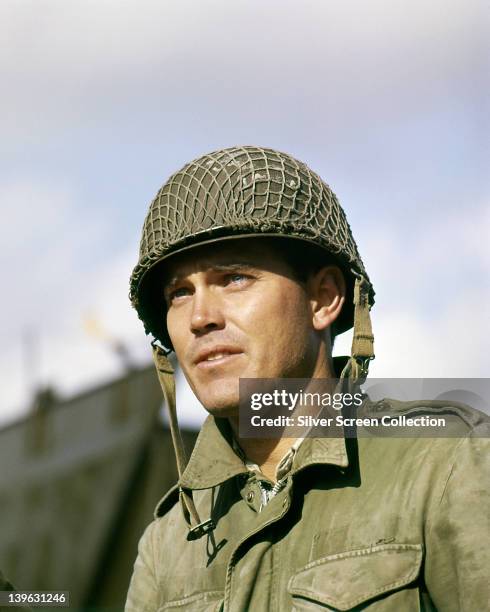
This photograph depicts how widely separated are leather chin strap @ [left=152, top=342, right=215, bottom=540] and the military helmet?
434mm

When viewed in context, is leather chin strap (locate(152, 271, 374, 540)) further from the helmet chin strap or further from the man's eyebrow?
the man's eyebrow

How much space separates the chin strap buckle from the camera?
4398 mm

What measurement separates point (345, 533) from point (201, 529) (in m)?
0.78

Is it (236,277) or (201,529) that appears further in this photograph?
(201,529)

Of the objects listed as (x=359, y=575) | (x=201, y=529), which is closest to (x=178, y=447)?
(x=201, y=529)

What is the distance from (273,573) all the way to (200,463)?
2.25 ft

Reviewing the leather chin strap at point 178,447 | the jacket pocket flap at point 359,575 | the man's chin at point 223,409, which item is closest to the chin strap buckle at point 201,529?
the leather chin strap at point 178,447

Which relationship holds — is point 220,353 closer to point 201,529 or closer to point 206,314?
point 206,314

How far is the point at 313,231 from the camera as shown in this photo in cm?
434

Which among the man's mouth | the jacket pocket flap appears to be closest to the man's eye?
the man's mouth

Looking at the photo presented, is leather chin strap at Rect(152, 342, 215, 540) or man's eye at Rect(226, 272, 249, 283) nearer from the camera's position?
man's eye at Rect(226, 272, 249, 283)

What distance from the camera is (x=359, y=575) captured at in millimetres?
3689

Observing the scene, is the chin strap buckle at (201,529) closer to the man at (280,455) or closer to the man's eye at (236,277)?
the man at (280,455)

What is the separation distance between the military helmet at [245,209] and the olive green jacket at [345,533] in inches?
28.8
